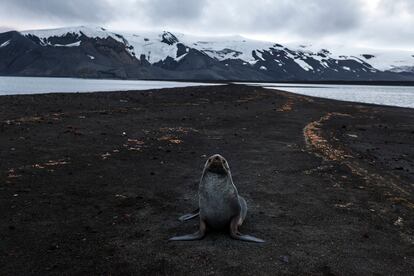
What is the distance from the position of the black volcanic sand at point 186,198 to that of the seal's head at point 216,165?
1.54m

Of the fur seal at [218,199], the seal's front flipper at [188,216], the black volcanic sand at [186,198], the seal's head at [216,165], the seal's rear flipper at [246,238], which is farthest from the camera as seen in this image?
the seal's front flipper at [188,216]

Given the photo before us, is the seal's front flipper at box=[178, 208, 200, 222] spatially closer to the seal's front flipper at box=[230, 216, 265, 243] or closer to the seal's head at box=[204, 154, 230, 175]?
the seal's front flipper at box=[230, 216, 265, 243]

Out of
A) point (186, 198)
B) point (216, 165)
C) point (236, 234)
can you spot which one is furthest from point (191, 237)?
point (186, 198)

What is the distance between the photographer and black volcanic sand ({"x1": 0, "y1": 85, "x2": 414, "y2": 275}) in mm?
9422

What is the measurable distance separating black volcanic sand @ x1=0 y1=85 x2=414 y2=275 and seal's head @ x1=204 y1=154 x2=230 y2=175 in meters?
1.54

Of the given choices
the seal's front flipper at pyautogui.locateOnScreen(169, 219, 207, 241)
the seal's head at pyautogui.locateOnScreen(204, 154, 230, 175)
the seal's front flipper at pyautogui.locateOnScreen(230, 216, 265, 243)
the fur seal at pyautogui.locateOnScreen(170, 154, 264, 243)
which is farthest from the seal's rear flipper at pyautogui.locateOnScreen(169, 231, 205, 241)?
the seal's head at pyautogui.locateOnScreen(204, 154, 230, 175)

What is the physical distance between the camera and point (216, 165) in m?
10.8

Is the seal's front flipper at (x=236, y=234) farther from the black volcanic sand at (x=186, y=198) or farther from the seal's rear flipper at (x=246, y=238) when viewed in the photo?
the black volcanic sand at (x=186, y=198)

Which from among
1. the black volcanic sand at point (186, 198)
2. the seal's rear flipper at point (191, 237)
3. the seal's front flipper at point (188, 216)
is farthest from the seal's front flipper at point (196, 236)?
the seal's front flipper at point (188, 216)

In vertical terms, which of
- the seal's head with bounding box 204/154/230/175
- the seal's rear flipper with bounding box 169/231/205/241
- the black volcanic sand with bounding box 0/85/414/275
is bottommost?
the black volcanic sand with bounding box 0/85/414/275

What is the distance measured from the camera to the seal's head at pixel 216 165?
35.2 ft

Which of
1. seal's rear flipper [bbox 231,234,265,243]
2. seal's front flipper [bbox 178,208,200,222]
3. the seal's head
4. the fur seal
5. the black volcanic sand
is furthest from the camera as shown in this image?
seal's front flipper [bbox 178,208,200,222]

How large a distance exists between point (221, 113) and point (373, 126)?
1255cm

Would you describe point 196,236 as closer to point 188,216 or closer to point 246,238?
point 246,238
